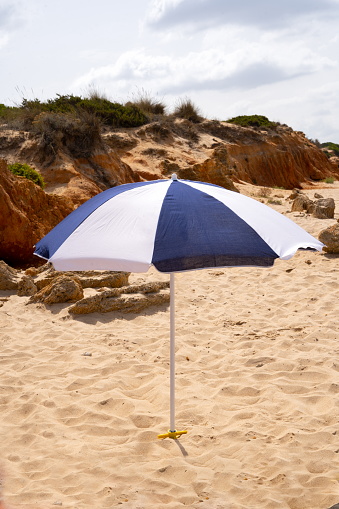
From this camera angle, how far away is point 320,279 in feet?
27.5

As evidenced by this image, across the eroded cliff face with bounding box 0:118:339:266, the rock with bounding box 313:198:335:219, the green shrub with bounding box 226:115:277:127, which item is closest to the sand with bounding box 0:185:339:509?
the eroded cliff face with bounding box 0:118:339:266

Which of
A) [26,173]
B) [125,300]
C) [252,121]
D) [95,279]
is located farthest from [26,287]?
[252,121]

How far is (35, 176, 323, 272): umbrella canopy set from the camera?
3131mm

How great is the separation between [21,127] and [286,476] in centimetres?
1439

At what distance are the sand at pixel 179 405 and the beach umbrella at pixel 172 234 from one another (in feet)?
4.68

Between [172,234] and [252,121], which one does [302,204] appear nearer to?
[172,234]

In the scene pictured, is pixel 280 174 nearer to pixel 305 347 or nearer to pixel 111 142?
pixel 111 142

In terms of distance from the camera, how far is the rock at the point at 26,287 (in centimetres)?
778

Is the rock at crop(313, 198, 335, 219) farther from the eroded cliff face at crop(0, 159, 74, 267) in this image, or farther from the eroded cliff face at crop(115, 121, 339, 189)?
the eroded cliff face at crop(0, 159, 74, 267)

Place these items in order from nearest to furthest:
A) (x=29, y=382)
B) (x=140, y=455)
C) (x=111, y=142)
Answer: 1. (x=140, y=455)
2. (x=29, y=382)
3. (x=111, y=142)

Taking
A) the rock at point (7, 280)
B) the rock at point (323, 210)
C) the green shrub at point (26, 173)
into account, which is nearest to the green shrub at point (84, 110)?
the green shrub at point (26, 173)

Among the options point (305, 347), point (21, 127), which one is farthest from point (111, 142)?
point (305, 347)

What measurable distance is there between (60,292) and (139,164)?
11791 millimetres

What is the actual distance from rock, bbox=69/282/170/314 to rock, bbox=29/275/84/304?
393 mm
